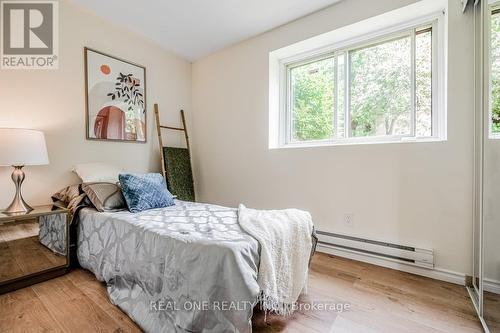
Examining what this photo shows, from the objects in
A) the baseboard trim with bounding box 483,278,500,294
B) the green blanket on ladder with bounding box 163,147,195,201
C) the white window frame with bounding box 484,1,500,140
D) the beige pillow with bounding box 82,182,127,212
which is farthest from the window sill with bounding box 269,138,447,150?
the beige pillow with bounding box 82,182,127,212

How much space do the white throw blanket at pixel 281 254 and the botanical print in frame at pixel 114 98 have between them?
193cm

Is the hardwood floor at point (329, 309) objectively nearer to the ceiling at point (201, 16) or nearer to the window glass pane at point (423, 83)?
the window glass pane at point (423, 83)

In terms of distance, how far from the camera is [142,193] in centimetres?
197

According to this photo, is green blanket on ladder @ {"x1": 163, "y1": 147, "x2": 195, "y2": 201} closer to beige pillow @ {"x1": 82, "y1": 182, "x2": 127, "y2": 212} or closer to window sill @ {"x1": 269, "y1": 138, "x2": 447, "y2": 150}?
beige pillow @ {"x1": 82, "y1": 182, "x2": 127, "y2": 212}

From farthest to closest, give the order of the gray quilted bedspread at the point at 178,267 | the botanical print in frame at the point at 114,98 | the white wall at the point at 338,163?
the botanical print in frame at the point at 114,98, the white wall at the point at 338,163, the gray quilted bedspread at the point at 178,267

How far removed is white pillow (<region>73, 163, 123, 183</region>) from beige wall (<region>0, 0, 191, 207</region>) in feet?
0.52

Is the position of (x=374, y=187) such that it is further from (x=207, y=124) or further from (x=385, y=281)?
(x=207, y=124)

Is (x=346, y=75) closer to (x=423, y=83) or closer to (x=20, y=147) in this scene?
(x=423, y=83)

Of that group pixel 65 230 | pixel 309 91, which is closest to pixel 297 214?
pixel 309 91

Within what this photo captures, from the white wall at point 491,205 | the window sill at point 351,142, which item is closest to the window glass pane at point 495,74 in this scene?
the white wall at point 491,205

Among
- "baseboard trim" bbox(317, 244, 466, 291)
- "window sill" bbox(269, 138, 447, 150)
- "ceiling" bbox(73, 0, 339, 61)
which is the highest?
"ceiling" bbox(73, 0, 339, 61)

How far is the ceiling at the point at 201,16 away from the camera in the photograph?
223 centimetres

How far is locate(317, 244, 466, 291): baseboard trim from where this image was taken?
1.72 meters

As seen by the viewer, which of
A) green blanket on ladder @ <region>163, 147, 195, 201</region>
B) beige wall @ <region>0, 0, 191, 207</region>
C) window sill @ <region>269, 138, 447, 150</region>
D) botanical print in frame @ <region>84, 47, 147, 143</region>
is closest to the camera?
window sill @ <region>269, 138, 447, 150</region>
